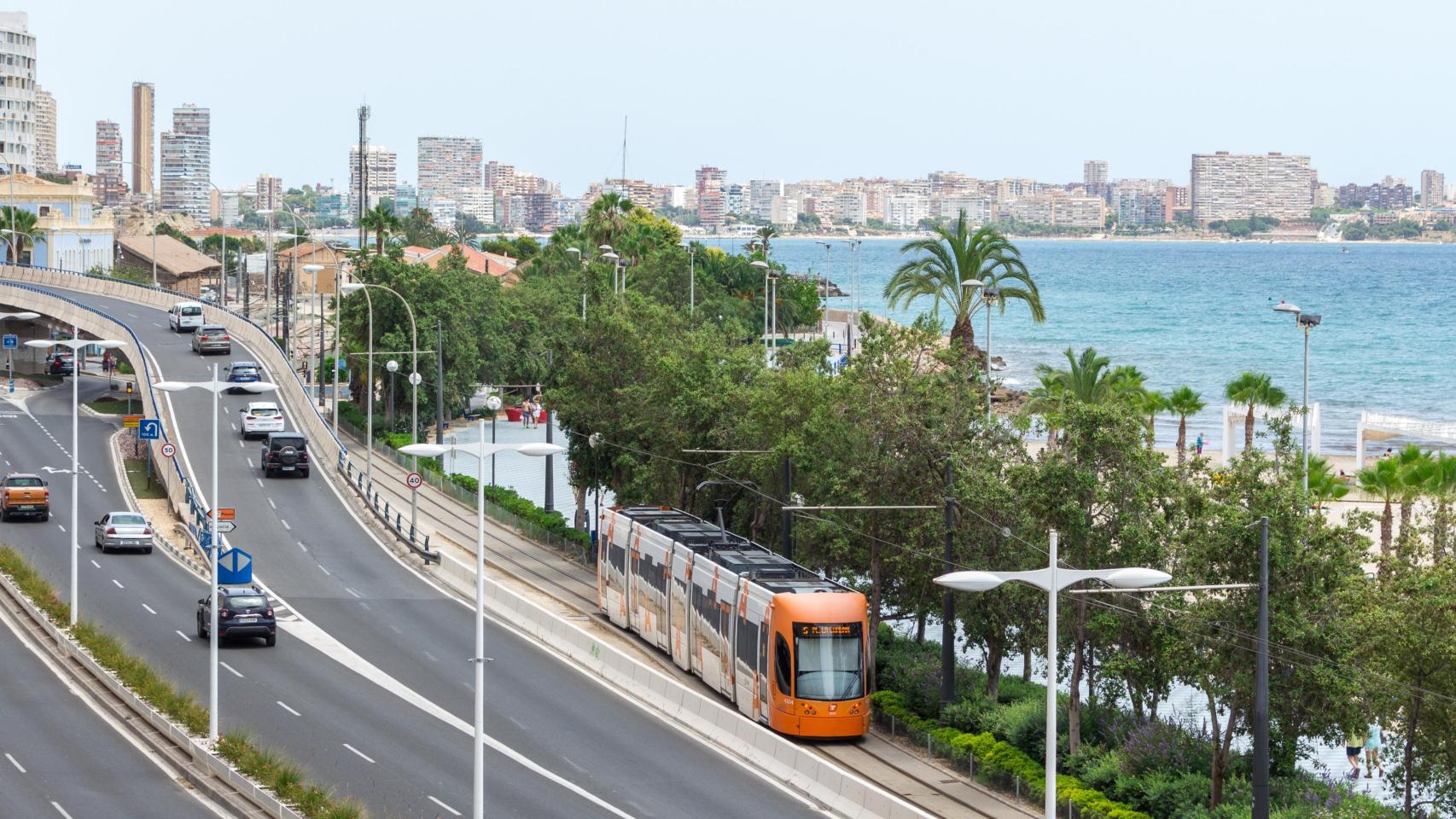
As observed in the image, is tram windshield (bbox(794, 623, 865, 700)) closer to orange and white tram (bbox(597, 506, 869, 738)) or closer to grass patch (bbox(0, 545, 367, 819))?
orange and white tram (bbox(597, 506, 869, 738))

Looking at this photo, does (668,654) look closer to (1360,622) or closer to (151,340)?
(1360,622)

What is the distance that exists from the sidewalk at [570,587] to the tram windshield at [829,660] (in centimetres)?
128

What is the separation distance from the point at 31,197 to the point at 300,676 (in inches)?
4462

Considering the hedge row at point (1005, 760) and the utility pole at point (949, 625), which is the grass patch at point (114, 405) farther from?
the utility pole at point (949, 625)

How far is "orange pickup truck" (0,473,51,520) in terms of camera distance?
2419 inches

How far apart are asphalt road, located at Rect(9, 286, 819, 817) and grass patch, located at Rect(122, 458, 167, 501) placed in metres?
3.64

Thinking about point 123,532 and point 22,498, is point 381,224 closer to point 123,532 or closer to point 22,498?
point 22,498

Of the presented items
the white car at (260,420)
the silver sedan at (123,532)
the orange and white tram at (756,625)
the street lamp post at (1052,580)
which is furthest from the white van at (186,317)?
the street lamp post at (1052,580)

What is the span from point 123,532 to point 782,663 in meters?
29.7

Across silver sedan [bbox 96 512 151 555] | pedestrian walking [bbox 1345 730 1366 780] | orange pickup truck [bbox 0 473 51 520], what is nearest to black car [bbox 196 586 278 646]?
silver sedan [bbox 96 512 151 555]

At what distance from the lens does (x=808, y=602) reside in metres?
36.0

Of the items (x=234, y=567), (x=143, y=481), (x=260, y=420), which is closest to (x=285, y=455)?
(x=143, y=481)

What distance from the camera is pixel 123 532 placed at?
57.7m

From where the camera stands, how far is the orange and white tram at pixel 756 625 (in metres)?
36.1
